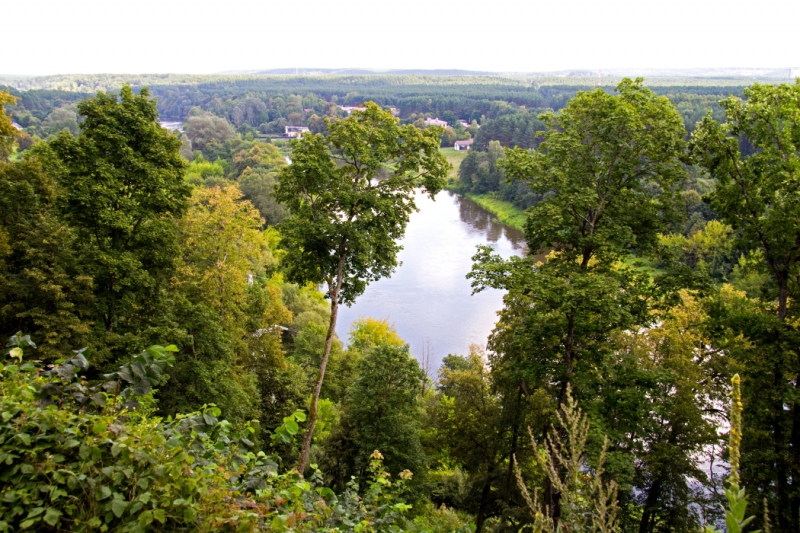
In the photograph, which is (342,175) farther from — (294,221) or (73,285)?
(73,285)

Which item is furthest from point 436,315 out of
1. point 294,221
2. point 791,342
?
point 791,342

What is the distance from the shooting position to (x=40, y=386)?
358 centimetres

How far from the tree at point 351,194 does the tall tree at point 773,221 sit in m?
6.07

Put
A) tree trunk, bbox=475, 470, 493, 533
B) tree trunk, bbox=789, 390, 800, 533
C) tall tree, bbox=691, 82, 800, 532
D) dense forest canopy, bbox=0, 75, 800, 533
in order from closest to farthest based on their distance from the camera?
tree trunk, bbox=789, 390, 800, 533, tall tree, bbox=691, 82, 800, 532, dense forest canopy, bbox=0, 75, 800, 533, tree trunk, bbox=475, 470, 493, 533

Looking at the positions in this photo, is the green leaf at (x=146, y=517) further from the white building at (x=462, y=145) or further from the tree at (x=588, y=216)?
the white building at (x=462, y=145)

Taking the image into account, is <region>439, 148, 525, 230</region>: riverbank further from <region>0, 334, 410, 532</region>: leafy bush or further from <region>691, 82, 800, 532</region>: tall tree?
<region>0, 334, 410, 532</region>: leafy bush

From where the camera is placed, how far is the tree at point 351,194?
12.8m

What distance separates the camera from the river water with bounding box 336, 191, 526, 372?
109 ft

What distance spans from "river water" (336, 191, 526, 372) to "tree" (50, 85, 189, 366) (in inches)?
758

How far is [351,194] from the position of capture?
1270 centimetres

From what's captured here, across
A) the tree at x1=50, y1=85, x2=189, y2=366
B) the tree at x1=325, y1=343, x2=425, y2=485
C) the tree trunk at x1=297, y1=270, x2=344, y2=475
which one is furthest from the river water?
the tree at x1=50, y1=85, x2=189, y2=366

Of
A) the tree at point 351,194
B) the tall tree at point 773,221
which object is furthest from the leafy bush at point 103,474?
the tree at point 351,194

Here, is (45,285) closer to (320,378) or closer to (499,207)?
(320,378)

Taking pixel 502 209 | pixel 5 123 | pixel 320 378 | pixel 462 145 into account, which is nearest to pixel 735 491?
pixel 320 378
